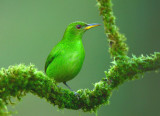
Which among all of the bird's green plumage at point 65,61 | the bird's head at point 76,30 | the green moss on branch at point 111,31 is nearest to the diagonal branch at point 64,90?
the bird's green plumage at point 65,61

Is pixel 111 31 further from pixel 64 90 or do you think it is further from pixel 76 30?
pixel 64 90

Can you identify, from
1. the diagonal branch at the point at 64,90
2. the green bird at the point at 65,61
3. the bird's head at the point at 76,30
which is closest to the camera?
the diagonal branch at the point at 64,90

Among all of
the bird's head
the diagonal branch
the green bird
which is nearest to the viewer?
the diagonal branch

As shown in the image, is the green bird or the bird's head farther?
the bird's head

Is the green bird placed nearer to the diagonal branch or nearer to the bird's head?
the bird's head

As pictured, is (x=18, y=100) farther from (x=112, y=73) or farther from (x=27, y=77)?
(x=112, y=73)

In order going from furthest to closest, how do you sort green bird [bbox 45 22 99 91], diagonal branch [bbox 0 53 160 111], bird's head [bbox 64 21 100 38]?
1. bird's head [bbox 64 21 100 38]
2. green bird [bbox 45 22 99 91]
3. diagonal branch [bbox 0 53 160 111]

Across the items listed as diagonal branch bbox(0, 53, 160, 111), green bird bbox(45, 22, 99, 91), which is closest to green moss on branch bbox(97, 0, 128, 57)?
green bird bbox(45, 22, 99, 91)

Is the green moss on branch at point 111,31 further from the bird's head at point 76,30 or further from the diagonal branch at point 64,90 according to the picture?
the diagonal branch at point 64,90

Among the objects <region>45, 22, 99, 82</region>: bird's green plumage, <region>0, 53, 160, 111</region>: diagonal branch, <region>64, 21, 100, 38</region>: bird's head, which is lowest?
<region>0, 53, 160, 111</region>: diagonal branch

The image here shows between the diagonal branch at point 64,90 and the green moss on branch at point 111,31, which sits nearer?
the diagonal branch at point 64,90

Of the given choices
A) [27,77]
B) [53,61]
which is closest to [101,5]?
[53,61]

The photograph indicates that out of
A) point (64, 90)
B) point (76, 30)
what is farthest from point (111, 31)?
point (64, 90)

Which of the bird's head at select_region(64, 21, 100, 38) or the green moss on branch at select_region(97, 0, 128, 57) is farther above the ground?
the bird's head at select_region(64, 21, 100, 38)
